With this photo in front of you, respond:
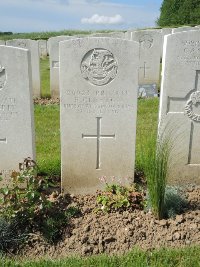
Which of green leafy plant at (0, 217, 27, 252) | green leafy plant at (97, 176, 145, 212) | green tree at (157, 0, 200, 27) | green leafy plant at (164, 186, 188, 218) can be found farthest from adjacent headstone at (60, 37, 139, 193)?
green tree at (157, 0, 200, 27)

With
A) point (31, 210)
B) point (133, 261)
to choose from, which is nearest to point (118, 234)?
point (133, 261)

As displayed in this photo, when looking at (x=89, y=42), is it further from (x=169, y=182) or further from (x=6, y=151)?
(x=169, y=182)

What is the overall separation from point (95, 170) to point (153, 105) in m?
4.16

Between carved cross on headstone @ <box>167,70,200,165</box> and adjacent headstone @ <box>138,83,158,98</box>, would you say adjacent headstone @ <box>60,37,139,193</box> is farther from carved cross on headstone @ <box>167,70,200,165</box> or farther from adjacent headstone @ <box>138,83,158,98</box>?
adjacent headstone @ <box>138,83,158,98</box>

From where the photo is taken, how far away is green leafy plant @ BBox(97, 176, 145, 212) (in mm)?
3936

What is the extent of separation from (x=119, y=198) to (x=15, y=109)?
58.5 inches

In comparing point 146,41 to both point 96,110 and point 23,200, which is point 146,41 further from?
point 23,200

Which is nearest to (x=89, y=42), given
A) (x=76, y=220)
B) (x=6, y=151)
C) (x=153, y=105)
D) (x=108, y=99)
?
(x=108, y=99)

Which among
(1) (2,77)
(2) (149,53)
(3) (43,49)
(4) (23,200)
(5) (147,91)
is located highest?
(3) (43,49)

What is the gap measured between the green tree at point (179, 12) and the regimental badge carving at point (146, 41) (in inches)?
1315

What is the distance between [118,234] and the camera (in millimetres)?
3549

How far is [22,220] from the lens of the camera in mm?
3604

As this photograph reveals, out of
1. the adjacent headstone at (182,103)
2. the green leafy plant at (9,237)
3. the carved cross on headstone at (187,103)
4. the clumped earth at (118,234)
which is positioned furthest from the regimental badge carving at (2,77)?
the carved cross on headstone at (187,103)

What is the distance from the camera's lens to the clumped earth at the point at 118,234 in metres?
3.43
